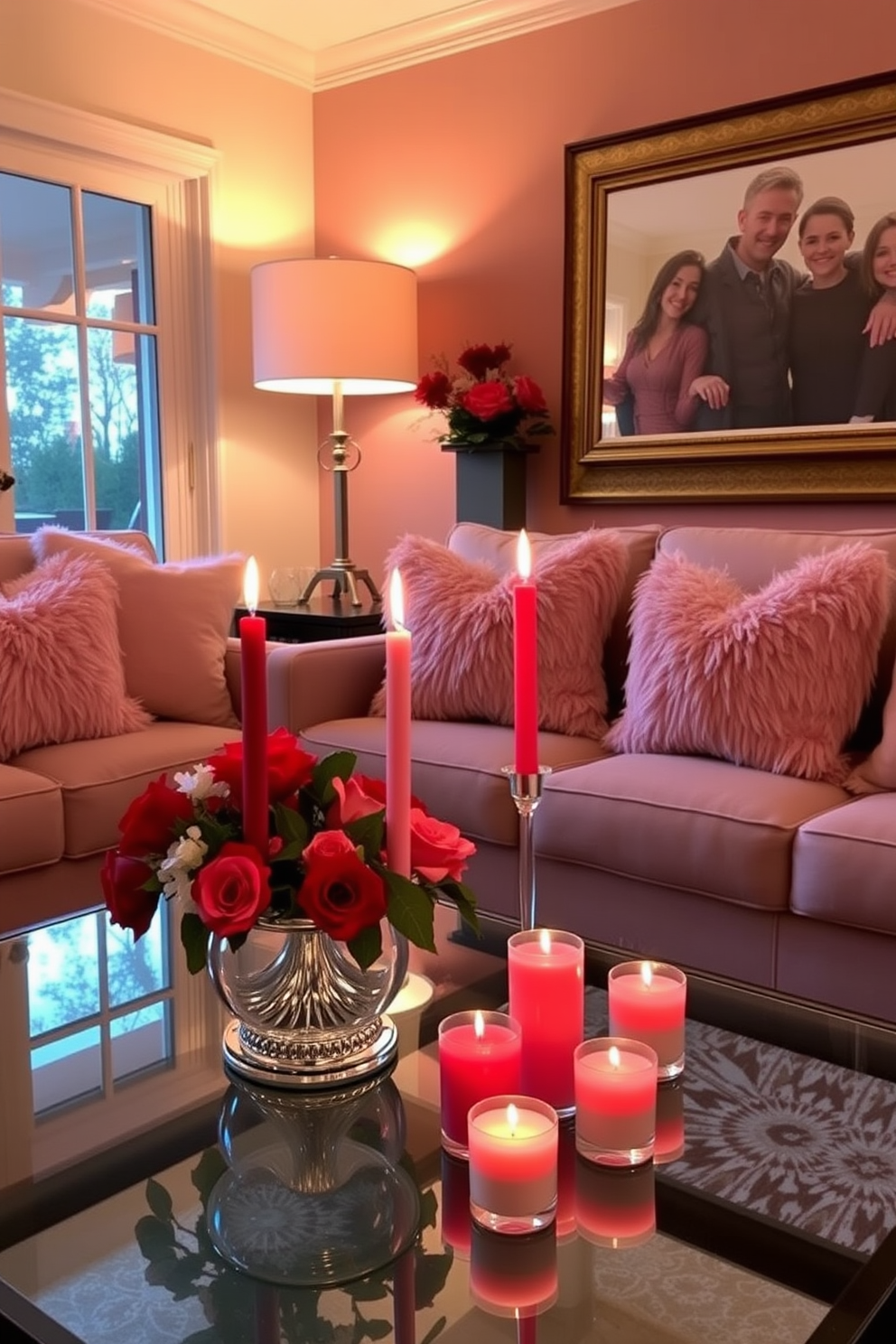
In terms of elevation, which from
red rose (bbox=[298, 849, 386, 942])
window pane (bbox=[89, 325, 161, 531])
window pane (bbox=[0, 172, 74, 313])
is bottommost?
red rose (bbox=[298, 849, 386, 942])

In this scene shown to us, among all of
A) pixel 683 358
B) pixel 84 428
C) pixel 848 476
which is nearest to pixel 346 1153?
pixel 848 476

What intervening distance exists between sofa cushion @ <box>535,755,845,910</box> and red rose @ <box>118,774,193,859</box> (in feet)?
3.66

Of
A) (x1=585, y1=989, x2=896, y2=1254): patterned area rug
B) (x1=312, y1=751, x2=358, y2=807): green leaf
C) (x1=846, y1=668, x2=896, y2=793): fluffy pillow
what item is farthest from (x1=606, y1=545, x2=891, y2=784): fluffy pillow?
(x1=312, y1=751, x2=358, y2=807): green leaf

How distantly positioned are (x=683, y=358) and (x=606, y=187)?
56 centimetres

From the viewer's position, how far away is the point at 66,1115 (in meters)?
1.12

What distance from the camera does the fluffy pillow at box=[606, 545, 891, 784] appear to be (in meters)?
2.12

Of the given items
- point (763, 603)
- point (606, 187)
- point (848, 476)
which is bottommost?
point (763, 603)

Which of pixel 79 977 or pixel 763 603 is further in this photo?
pixel 763 603

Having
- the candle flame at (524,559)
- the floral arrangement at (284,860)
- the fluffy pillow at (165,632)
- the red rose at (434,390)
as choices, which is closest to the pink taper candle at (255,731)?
the floral arrangement at (284,860)

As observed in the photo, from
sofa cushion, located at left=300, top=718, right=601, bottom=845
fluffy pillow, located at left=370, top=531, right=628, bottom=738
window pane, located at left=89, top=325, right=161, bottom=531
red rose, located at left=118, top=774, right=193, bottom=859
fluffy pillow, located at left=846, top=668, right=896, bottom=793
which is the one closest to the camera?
red rose, located at left=118, top=774, right=193, bottom=859

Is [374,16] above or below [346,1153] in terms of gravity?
above

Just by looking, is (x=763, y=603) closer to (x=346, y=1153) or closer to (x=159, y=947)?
(x=159, y=947)

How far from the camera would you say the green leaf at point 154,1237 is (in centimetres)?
88

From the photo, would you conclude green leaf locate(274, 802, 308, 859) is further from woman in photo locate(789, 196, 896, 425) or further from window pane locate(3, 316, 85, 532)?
window pane locate(3, 316, 85, 532)
